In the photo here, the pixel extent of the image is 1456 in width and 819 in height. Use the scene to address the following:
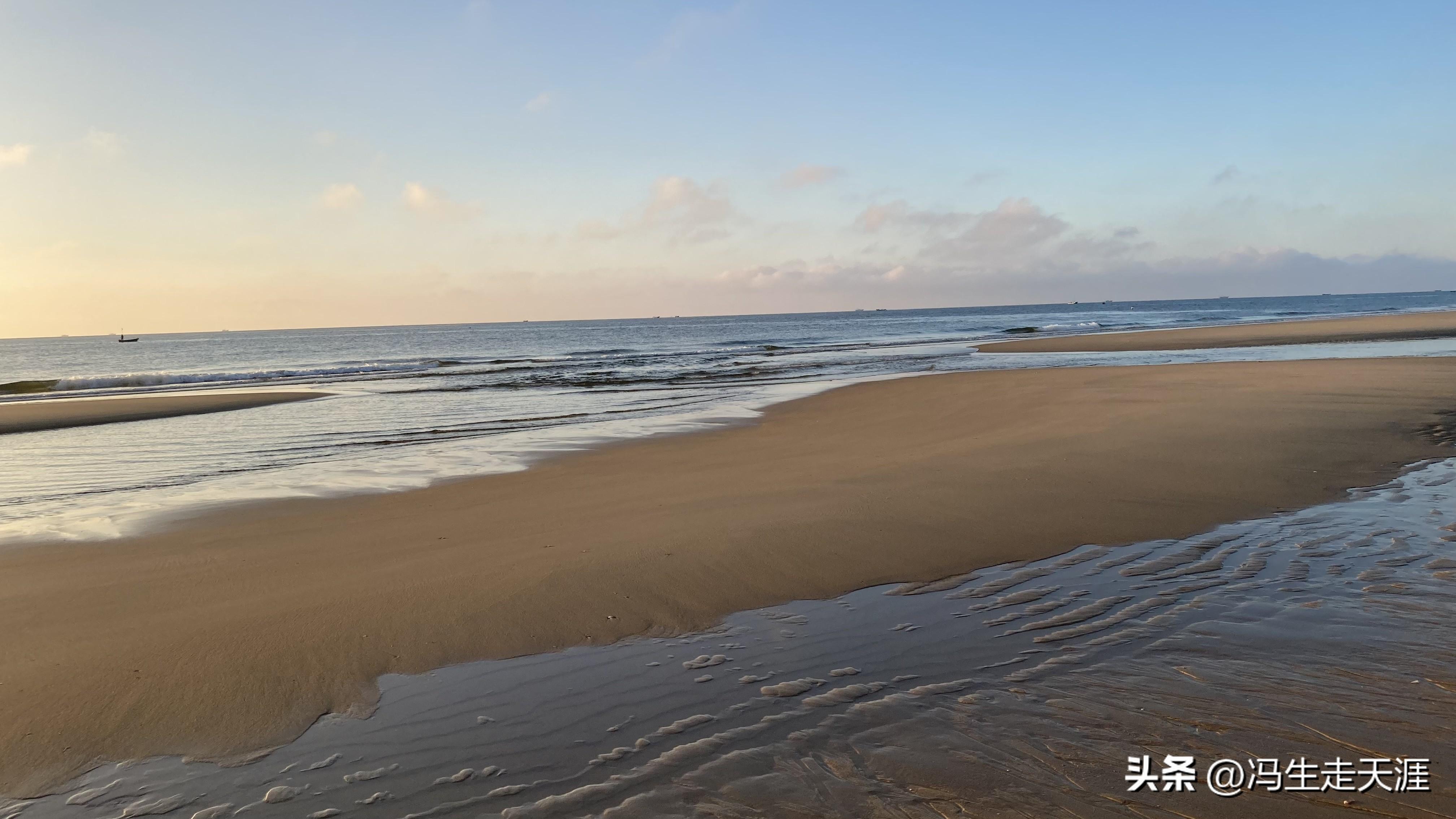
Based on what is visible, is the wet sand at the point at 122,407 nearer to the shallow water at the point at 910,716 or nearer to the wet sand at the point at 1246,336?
the shallow water at the point at 910,716

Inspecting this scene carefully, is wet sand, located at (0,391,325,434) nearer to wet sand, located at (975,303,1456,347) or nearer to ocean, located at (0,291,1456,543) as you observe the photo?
ocean, located at (0,291,1456,543)

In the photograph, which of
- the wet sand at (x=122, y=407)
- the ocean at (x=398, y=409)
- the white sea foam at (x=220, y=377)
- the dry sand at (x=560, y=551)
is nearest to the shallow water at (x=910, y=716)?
the dry sand at (x=560, y=551)

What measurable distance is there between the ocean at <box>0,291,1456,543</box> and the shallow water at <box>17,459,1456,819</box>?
19.3 feet

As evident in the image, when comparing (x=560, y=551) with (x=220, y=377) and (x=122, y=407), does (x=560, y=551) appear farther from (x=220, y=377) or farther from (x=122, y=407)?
(x=220, y=377)

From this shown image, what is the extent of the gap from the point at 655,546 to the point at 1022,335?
54.5 metres

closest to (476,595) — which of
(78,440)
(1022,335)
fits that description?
(78,440)

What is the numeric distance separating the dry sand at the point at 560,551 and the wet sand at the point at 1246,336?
24732 mm

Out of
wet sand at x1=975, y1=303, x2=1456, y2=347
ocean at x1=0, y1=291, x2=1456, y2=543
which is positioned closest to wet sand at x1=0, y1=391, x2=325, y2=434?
ocean at x1=0, y1=291, x2=1456, y2=543

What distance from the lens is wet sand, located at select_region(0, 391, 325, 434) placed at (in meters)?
19.7

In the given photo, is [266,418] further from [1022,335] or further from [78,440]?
[1022,335]

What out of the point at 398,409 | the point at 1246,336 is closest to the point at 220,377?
the point at 398,409

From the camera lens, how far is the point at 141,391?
3086 centimetres

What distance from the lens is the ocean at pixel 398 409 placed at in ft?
33.4

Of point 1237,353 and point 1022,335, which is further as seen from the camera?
point 1022,335
